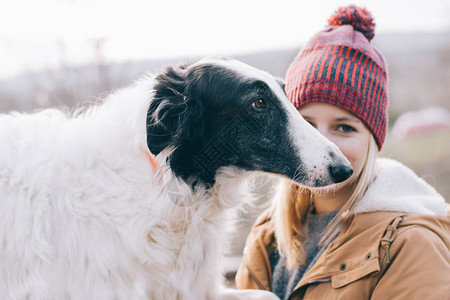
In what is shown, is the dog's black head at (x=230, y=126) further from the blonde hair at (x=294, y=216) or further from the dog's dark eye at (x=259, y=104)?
the blonde hair at (x=294, y=216)

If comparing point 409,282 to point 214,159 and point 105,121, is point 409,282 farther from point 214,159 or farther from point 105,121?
point 105,121

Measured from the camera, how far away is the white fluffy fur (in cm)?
198

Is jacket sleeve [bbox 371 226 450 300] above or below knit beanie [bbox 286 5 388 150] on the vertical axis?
below

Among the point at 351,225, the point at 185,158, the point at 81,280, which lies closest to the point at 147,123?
the point at 185,158

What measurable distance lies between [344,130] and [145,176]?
3.97 ft

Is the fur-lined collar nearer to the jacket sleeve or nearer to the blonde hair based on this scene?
the blonde hair

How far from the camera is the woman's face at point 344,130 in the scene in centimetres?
243

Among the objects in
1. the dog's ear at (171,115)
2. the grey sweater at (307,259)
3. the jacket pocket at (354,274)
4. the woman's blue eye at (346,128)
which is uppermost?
the dog's ear at (171,115)

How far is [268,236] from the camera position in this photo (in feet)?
→ 9.77

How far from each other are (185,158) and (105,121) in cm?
50

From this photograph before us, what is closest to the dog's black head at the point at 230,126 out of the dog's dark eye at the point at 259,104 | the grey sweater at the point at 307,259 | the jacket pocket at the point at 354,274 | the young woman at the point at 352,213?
the dog's dark eye at the point at 259,104

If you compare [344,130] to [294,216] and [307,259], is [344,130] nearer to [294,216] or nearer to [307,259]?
[294,216]

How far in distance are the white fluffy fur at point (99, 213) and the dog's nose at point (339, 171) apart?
0.51 m

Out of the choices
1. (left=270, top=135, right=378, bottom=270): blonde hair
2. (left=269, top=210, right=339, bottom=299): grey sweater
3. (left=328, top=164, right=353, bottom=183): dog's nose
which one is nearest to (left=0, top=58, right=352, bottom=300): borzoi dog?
(left=328, top=164, right=353, bottom=183): dog's nose
